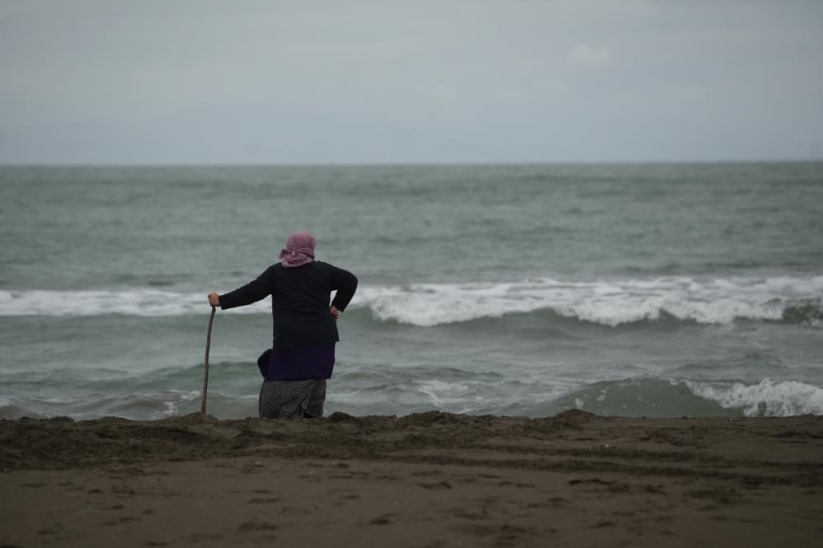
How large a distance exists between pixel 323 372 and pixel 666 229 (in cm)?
2339

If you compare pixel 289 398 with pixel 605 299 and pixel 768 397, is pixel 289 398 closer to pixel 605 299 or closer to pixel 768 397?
pixel 768 397

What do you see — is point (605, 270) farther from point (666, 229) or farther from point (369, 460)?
point (369, 460)

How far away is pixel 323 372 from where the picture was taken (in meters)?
6.78

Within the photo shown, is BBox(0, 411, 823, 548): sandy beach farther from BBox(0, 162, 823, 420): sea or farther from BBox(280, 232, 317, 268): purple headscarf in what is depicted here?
BBox(0, 162, 823, 420): sea

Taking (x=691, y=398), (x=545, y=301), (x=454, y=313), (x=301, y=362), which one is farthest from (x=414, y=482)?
(x=545, y=301)

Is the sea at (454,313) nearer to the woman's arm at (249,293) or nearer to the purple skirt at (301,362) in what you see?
the purple skirt at (301,362)

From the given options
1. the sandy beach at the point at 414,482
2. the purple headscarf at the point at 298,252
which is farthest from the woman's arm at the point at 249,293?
the sandy beach at the point at 414,482

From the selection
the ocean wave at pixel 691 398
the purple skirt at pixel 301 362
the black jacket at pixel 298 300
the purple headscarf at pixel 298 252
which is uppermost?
the purple headscarf at pixel 298 252

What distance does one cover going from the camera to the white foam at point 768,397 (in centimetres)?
841

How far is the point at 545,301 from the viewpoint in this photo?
623 inches

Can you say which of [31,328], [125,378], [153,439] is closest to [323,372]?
[153,439]

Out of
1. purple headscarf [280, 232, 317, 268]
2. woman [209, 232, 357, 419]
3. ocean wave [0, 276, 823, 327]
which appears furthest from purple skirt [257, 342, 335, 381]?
ocean wave [0, 276, 823, 327]

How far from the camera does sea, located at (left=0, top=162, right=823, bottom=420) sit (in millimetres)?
9383

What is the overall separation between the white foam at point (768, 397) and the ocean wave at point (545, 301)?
4.87 m
